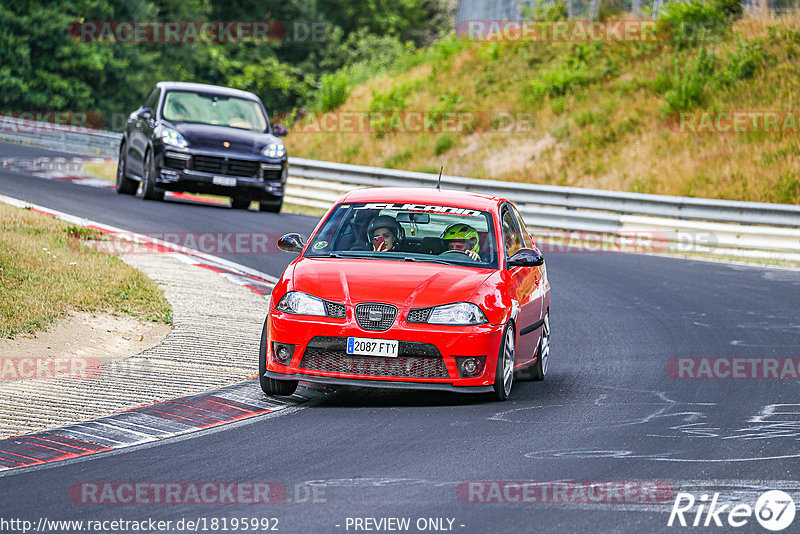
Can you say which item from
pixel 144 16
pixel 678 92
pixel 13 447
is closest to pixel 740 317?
pixel 13 447

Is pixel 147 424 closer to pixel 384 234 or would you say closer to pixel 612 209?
pixel 384 234

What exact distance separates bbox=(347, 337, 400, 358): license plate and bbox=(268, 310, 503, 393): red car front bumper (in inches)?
1.1

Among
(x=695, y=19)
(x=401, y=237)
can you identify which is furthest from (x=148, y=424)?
(x=695, y=19)

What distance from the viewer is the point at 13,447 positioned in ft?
24.3

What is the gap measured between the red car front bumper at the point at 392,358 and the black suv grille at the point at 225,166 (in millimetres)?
12567

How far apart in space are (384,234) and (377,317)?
137cm

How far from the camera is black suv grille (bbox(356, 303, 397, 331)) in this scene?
28.9 ft

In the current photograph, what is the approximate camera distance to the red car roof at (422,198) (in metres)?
10.3

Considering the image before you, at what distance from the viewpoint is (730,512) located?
20.3ft

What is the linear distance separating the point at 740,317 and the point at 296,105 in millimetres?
43333

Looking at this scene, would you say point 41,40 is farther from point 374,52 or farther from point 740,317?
point 740,317

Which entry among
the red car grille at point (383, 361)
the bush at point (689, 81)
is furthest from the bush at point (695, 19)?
the red car grille at point (383, 361)

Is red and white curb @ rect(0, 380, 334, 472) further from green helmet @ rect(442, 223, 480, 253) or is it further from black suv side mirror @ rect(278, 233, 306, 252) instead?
green helmet @ rect(442, 223, 480, 253)

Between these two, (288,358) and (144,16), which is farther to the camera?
(144,16)
